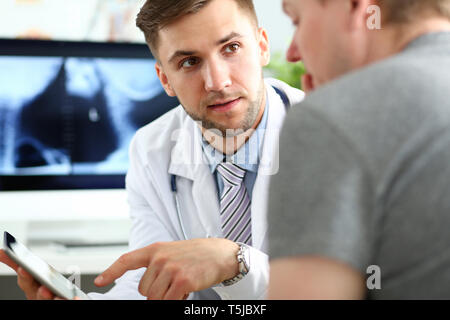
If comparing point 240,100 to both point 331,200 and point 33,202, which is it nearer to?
point 331,200

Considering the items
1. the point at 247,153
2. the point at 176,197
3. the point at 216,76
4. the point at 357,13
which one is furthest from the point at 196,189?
the point at 357,13

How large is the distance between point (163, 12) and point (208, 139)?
1.17 feet

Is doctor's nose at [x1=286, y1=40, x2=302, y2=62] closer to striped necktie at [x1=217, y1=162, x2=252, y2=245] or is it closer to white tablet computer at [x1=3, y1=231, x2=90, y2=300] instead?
white tablet computer at [x1=3, y1=231, x2=90, y2=300]

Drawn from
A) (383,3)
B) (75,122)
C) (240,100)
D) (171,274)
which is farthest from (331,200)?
(75,122)

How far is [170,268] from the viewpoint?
793 millimetres

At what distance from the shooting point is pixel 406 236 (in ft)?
1.42

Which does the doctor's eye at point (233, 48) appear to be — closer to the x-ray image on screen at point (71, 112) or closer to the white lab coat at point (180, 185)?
the white lab coat at point (180, 185)

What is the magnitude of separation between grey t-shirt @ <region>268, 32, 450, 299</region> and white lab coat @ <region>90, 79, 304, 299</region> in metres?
0.79

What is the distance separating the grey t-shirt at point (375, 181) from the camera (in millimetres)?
416

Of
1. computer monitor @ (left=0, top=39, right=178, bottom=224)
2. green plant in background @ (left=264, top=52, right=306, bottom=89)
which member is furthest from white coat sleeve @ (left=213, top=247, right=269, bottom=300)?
green plant in background @ (left=264, top=52, right=306, bottom=89)

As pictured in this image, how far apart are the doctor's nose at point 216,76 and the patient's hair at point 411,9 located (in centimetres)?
75

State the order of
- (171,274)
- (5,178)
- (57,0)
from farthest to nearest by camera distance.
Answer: (57,0), (5,178), (171,274)

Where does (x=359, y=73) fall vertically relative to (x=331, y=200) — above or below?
above
